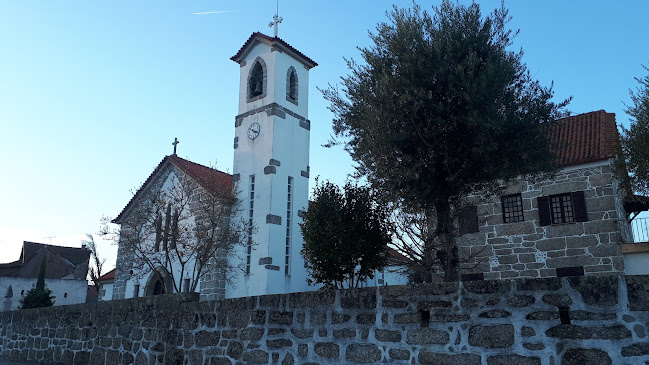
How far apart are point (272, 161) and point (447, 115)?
13524 mm

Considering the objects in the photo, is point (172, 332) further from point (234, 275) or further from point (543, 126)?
point (234, 275)

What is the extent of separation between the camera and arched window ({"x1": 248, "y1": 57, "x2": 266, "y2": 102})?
23.8 meters

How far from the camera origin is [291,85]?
80.3ft

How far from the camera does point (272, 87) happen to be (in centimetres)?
2319

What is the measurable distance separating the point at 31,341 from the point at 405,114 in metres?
11.3

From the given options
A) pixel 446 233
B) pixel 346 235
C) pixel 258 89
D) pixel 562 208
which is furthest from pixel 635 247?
pixel 258 89

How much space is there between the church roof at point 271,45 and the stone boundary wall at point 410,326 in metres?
16.3

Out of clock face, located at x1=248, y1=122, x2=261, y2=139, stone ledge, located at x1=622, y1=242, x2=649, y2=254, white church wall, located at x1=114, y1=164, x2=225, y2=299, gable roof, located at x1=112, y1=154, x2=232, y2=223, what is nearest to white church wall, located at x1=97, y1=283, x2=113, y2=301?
white church wall, located at x1=114, y1=164, x2=225, y2=299

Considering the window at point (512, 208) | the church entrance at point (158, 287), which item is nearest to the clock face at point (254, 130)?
the church entrance at point (158, 287)

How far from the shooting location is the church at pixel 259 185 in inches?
837

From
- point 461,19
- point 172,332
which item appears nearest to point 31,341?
point 172,332

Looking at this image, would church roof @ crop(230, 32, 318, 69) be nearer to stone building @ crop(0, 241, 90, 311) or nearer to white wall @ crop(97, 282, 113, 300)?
white wall @ crop(97, 282, 113, 300)

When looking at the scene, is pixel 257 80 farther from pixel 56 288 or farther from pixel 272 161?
pixel 56 288

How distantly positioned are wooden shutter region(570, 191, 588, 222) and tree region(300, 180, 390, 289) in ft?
26.4
